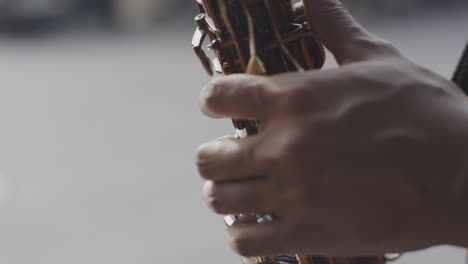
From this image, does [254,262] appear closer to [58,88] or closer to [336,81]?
[336,81]

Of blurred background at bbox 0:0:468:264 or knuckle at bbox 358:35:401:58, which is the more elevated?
knuckle at bbox 358:35:401:58

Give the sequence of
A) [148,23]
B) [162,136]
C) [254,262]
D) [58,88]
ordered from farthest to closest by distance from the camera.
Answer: [148,23] < [58,88] < [162,136] < [254,262]

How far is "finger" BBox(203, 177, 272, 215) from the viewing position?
50 centimetres

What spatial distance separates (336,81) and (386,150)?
0.07m

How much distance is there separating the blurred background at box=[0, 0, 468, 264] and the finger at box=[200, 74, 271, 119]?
1.80 metres

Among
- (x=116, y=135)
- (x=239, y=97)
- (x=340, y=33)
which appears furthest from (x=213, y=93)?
(x=116, y=135)

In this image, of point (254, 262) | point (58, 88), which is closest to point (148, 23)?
point (58, 88)

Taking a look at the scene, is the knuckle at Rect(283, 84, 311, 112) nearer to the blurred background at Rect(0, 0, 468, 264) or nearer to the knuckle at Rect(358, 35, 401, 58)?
the knuckle at Rect(358, 35, 401, 58)

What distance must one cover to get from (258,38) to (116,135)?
2.68 metres

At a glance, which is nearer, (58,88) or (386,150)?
(386,150)

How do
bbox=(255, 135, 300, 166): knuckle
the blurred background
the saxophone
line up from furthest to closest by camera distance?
the blurred background < the saxophone < bbox=(255, 135, 300, 166): knuckle

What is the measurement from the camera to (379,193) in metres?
0.47

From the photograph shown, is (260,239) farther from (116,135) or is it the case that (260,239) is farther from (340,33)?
(116,135)

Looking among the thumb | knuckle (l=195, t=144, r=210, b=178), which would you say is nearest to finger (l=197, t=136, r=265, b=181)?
knuckle (l=195, t=144, r=210, b=178)
